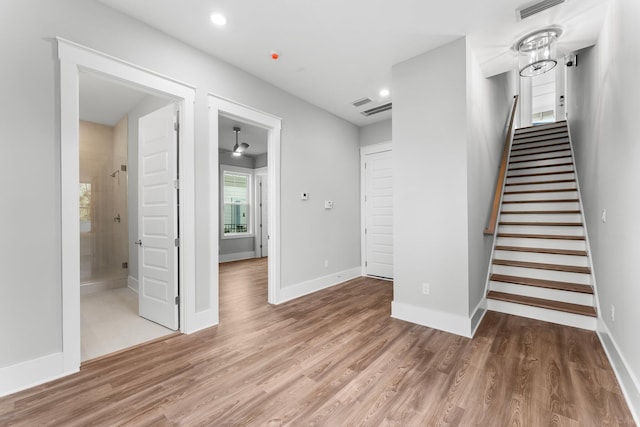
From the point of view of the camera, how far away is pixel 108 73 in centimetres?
223

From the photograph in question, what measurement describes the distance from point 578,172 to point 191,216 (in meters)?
5.41

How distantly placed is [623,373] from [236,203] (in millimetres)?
7392

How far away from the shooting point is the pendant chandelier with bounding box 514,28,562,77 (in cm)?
258

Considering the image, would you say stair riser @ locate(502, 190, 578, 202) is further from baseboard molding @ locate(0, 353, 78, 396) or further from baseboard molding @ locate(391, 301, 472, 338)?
baseboard molding @ locate(0, 353, 78, 396)

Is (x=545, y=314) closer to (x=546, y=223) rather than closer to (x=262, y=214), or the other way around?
(x=546, y=223)

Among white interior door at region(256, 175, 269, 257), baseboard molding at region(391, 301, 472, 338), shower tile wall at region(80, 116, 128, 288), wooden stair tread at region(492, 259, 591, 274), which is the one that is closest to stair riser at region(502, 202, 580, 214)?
wooden stair tread at region(492, 259, 591, 274)

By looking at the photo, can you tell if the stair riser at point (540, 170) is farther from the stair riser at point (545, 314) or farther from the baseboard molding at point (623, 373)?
the baseboard molding at point (623, 373)

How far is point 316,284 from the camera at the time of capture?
4.27m

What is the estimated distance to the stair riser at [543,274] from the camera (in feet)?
10.3

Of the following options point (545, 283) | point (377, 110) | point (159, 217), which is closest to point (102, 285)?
point (159, 217)

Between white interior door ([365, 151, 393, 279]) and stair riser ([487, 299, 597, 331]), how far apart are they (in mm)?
1823

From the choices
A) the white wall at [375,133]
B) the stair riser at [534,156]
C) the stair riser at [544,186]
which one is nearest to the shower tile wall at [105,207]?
the white wall at [375,133]

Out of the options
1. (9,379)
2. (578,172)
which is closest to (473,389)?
(9,379)

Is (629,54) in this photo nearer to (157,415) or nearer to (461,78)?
(461,78)
